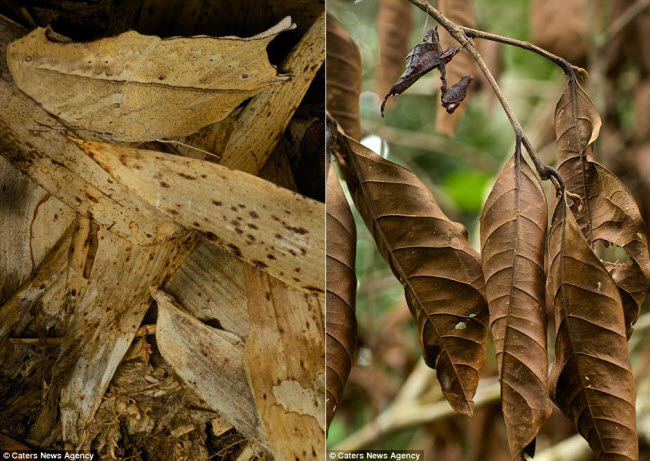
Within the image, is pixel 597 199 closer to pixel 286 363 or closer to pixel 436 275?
pixel 436 275

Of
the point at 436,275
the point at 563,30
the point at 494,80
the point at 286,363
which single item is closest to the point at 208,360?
the point at 286,363

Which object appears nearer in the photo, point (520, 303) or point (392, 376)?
point (520, 303)

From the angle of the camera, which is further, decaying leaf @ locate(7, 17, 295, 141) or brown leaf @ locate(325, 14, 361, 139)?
brown leaf @ locate(325, 14, 361, 139)

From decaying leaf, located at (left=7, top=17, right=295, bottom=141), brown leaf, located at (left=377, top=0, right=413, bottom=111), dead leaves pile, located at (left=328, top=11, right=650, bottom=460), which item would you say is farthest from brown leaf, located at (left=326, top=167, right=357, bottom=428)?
brown leaf, located at (left=377, top=0, right=413, bottom=111)

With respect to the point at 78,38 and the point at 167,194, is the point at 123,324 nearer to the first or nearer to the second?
the point at 167,194

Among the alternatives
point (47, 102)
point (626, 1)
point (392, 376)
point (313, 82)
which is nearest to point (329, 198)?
point (313, 82)

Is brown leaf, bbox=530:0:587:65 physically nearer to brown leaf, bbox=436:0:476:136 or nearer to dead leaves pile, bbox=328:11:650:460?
brown leaf, bbox=436:0:476:136
